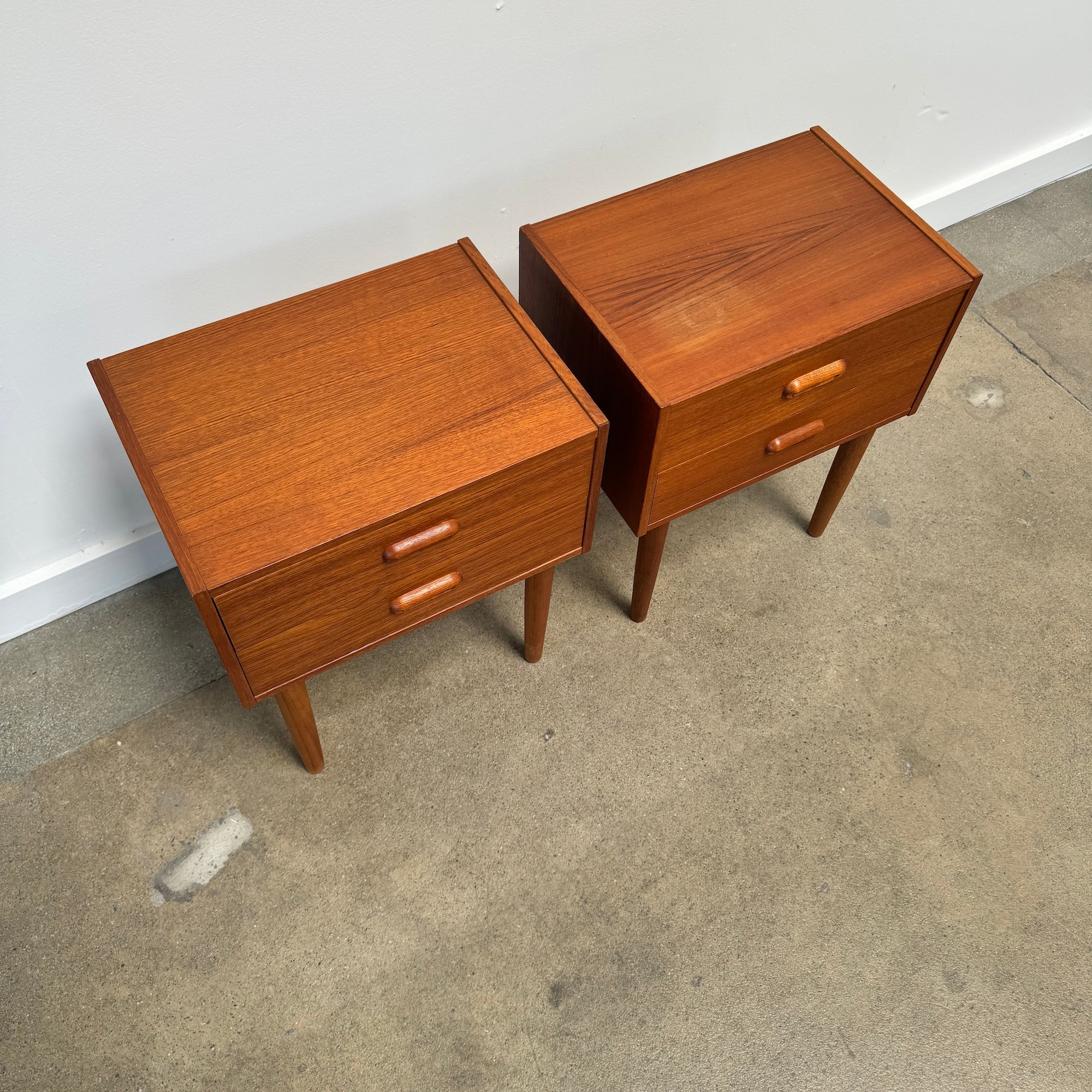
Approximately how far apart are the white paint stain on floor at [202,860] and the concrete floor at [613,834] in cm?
1

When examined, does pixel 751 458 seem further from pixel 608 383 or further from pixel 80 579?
pixel 80 579

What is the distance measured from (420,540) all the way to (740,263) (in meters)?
0.56

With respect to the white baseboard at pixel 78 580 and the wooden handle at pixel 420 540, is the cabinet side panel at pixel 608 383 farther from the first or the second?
the white baseboard at pixel 78 580

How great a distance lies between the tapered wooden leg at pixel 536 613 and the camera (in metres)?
1.33

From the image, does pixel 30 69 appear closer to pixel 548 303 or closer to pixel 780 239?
pixel 548 303

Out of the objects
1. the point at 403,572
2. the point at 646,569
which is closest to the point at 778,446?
the point at 646,569

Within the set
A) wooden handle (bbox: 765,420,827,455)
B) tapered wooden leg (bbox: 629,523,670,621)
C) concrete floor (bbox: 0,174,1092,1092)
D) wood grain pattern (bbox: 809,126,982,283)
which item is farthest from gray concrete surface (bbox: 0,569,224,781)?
wood grain pattern (bbox: 809,126,982,283)

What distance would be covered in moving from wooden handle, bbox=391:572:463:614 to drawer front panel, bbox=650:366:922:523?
0.92 ft

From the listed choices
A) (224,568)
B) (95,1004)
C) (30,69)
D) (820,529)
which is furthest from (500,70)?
(95,1004)

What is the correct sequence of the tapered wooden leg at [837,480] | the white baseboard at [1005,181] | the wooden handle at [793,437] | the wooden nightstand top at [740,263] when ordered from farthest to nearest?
the white baseboard at [1005,181], the tapered wooden leg at [837,480], the wooden handle at [793,437], the wooden nightstand top at [740,263]

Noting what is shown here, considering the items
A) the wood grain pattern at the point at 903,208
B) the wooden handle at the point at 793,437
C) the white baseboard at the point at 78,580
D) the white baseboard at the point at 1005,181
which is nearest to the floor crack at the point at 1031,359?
the white baseboard at the point at 1005,181

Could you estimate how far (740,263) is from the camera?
Result: 48.9 inches

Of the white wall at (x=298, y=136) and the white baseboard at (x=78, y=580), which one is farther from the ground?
the white wall at (x=298, y=136)

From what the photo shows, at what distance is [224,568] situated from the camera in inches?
37.4
